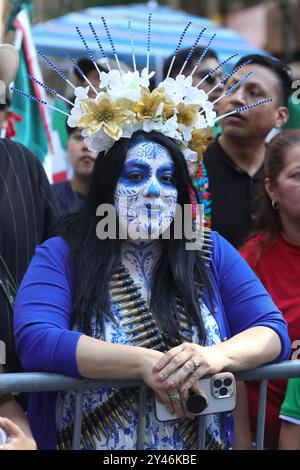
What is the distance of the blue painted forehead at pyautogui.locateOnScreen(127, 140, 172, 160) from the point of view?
9.04 feet

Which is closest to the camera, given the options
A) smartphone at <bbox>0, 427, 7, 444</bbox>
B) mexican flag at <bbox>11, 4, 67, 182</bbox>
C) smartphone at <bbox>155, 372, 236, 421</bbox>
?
smartphone at <bbox>0, 427, 7, 444</bbox>

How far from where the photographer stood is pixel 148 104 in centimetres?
275

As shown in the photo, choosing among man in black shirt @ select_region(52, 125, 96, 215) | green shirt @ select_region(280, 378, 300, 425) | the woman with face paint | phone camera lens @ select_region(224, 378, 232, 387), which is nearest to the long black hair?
the woman with face paint

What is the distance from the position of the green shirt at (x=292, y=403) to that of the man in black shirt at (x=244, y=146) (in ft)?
3.79

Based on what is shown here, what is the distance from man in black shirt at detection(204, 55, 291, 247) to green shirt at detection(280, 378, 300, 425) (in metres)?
1.16

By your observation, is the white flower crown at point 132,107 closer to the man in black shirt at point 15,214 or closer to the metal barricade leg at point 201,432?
the man in black shirt at point 15,214

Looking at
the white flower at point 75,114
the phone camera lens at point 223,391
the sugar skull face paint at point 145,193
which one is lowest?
the phone camera lens at point 223,391

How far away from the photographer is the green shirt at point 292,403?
2977 mm

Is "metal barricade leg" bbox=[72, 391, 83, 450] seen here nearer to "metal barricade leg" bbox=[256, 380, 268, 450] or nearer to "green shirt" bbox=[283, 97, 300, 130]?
"metal barricade leg" bbox=[256, 380, 268, 450]

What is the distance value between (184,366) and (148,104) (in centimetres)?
92

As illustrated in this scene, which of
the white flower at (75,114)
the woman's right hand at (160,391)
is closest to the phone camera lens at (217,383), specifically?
the woman's right hand at (160,391)

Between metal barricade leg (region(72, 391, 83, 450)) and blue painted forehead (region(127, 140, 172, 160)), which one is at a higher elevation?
blue painted forehead (region(127, 140, 172, 160))

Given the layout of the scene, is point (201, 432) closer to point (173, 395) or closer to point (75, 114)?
point (173, 395)
